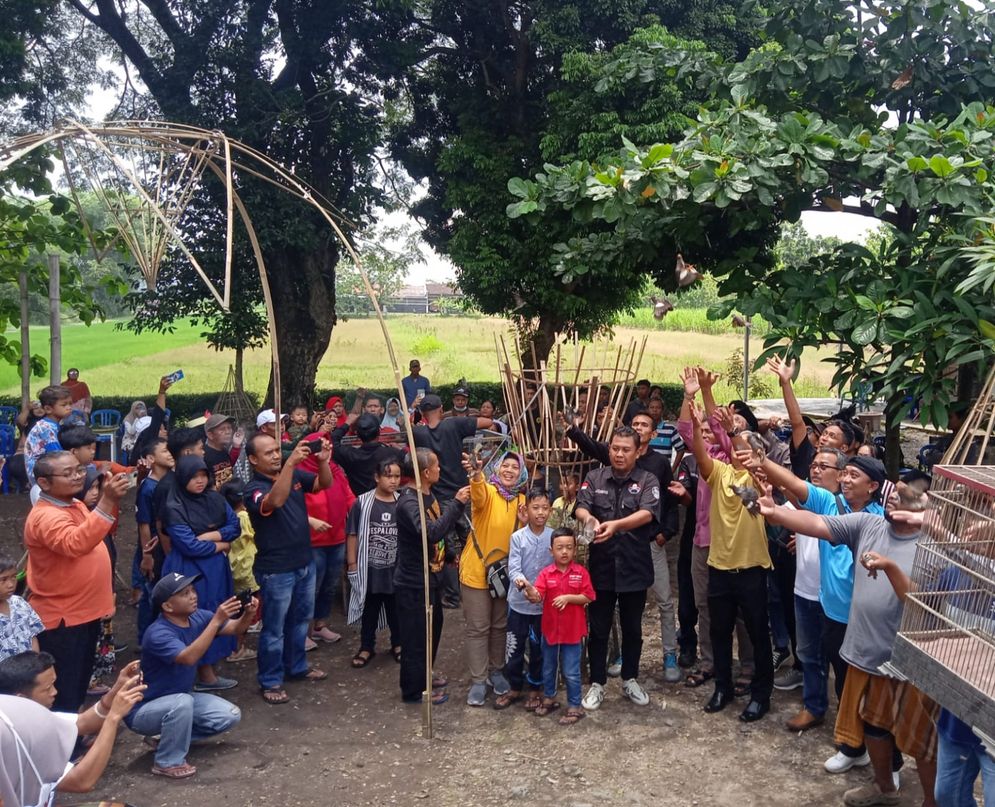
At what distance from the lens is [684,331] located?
31344mm

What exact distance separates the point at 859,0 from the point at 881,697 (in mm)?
5199

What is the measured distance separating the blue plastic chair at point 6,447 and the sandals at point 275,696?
7.78m

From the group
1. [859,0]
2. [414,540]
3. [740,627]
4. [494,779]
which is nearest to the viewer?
[494,779]

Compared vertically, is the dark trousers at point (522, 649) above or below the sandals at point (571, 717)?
above

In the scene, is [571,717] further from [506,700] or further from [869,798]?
[869,798]

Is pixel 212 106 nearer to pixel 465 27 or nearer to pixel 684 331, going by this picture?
pixel 465 27

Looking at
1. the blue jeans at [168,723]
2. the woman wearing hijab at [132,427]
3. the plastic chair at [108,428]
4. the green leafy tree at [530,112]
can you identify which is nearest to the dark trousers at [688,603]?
the blue jeans at [168,723]

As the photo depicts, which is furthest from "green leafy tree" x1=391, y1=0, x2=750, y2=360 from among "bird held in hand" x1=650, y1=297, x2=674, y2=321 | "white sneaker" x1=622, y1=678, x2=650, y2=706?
"white sneaker" x1=622, y1=678, x2=650, y2=706

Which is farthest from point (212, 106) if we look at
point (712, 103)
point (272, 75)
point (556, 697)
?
point (556, 697)

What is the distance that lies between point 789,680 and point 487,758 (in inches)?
86.1

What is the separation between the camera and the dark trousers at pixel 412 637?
6.03 metres

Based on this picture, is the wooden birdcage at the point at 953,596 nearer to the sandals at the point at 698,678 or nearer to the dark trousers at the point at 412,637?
the sandals at the point at 698,678

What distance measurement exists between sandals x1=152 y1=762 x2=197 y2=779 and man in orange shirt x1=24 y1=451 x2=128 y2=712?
62cm

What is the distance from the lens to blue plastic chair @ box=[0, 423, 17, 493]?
12328 millimetres
